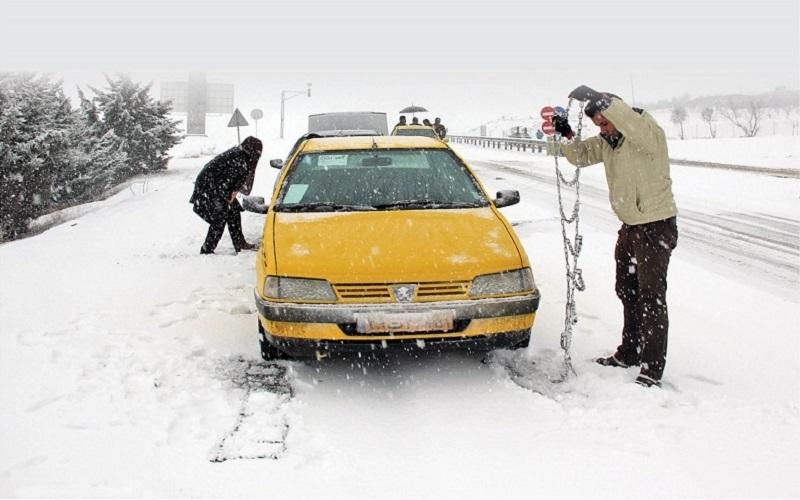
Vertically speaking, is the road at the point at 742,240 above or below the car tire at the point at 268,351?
above

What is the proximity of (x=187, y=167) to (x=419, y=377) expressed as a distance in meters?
23.4

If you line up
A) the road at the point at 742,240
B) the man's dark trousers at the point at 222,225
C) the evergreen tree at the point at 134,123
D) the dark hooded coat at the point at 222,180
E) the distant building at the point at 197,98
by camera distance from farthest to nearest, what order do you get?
the distant building at the point at 197,98
the evergreen tree at the point at 134,123
the man's dark trousers at the point at 222,225
the dark hooded coat at the point at 222,180
the road at the point at 742,240

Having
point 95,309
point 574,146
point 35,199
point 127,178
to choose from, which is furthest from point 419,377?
point 127,178

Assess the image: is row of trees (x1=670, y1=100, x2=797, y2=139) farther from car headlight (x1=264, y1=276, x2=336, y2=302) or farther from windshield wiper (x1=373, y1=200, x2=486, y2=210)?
car headlight (x1=264, y1=276, x2=336, y2=302)

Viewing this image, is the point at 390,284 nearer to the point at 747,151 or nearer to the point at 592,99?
the point at 592,99

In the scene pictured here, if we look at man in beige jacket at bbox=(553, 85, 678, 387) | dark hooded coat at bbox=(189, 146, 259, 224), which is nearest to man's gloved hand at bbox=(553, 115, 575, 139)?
man in beige jacket at bbox=(553, 85, 678, 387)

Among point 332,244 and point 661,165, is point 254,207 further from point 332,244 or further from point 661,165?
point 661,165

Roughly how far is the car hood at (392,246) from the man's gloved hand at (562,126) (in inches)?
28.2

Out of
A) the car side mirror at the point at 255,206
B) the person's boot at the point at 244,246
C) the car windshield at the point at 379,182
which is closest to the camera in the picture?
the car windshield at the point at 379,182

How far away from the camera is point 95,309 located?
198 inches

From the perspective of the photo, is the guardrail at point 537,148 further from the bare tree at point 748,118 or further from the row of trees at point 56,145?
the bare tree at point 748,118

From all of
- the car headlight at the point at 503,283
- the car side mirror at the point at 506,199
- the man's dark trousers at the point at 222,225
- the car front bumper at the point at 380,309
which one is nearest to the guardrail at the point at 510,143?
the man's dark trousers at the point at 222,225

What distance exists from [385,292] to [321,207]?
1174 mm

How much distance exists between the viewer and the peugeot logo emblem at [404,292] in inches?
131
